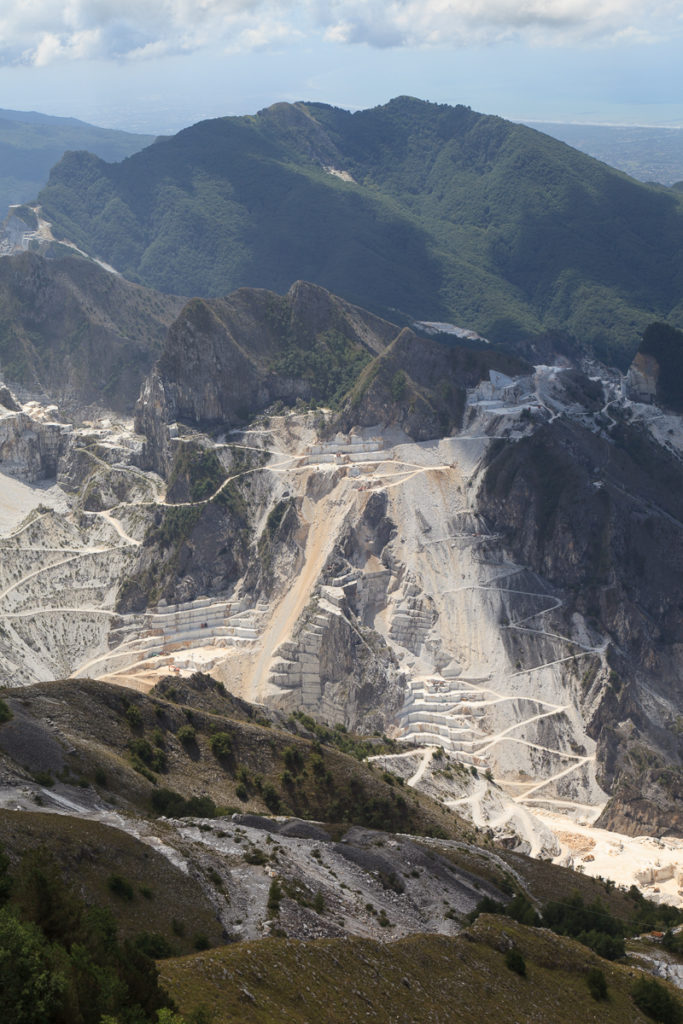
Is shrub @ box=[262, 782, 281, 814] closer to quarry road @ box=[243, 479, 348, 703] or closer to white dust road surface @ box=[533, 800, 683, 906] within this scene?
white dust road surface @ box=[533, 800, 683, 906]

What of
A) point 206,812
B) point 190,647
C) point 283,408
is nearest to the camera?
point 206,812

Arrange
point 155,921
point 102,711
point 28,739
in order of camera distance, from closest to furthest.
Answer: point 155,921 < point 28,739 < point 102,711

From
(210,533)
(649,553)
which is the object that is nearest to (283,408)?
(210,533)

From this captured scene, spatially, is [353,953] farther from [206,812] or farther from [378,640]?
[378,640]

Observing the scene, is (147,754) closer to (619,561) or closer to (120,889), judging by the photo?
(120,889)

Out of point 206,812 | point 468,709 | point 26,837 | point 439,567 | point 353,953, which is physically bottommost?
point 468,709

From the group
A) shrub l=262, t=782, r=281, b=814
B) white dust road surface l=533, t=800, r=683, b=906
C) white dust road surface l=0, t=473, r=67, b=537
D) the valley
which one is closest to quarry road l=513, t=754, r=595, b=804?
the valley

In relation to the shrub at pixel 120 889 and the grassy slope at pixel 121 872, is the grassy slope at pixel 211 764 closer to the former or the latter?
the grassy slope at pixel 121 872
